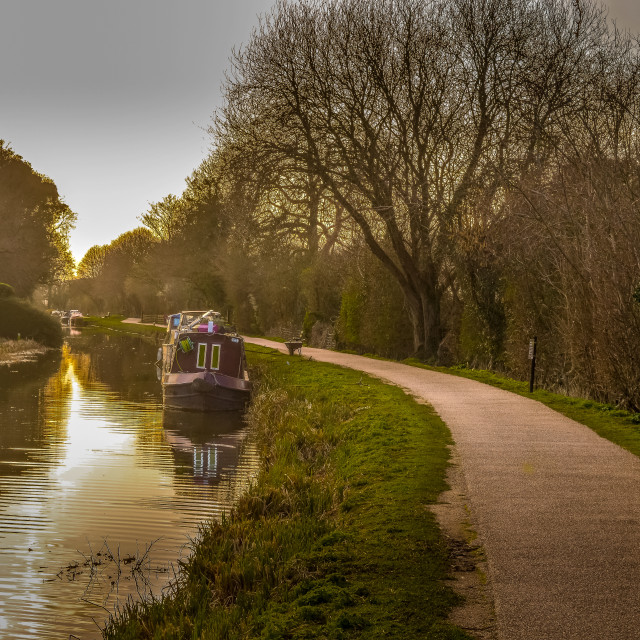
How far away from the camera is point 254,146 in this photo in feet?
89.2

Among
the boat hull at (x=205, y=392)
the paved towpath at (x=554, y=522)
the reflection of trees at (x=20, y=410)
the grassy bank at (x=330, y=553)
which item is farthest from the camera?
the boat hull at (x=205, y=392)

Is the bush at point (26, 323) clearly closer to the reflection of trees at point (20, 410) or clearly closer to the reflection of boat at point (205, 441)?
the reflection of trees at point (20, 410)

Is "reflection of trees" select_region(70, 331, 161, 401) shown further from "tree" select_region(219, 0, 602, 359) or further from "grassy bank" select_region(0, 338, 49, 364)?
"tree" select_region(219, 0, 602, 359)

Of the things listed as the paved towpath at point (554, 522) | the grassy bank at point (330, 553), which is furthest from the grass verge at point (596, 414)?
the grassy bank at point (330, 553)

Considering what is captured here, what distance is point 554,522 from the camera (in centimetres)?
765

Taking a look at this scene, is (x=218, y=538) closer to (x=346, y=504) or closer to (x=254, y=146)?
(x=346, y=504)

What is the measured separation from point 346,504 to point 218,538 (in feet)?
4.56

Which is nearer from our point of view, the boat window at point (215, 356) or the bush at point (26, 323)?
the boat window at point (215, 356)

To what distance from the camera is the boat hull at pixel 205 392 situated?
24.1m

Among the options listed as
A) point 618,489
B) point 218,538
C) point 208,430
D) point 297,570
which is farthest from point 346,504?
point 208,430

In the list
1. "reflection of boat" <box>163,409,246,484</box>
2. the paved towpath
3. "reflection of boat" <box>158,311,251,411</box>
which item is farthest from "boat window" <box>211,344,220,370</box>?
the paved towpath

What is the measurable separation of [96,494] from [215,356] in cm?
1270

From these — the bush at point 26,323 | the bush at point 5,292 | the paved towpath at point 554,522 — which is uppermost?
the bush at point 5,292

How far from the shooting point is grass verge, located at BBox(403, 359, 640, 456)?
12508 millimetres
